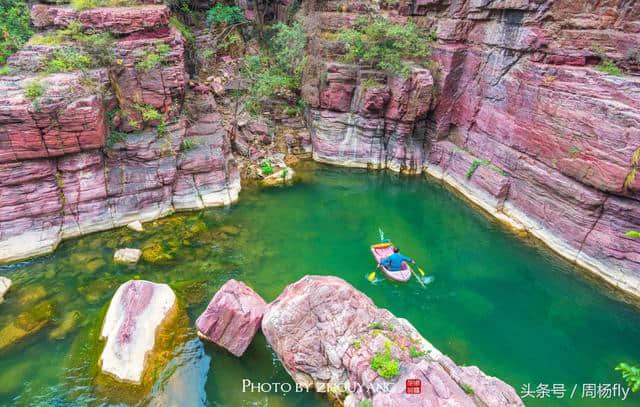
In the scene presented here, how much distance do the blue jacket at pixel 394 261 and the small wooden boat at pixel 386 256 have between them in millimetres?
106

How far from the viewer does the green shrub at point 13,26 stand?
41.6 feet

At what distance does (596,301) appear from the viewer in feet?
34.7

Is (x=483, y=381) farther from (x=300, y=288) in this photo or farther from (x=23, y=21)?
(x=23, y=21)

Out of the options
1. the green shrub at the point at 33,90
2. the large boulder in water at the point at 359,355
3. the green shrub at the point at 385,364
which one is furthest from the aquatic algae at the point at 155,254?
the green shrub at the point at 385,364

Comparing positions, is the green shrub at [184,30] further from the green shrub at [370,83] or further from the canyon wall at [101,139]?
the green shrub at [370,83]

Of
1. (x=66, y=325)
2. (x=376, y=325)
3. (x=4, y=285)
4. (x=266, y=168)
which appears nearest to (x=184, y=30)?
(x=266, y=168)

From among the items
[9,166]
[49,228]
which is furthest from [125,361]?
[9,166]

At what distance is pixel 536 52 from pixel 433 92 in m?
4.20

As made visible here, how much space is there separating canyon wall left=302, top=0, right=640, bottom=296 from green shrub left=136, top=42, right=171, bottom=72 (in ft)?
22.4

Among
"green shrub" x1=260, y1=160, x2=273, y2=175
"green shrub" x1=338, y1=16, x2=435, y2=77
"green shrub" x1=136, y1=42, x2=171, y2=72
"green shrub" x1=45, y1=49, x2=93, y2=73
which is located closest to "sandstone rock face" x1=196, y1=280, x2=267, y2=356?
"green shrub" x1=260, y1=160, x2=273, y2=175

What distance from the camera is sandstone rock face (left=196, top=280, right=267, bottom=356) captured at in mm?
8250

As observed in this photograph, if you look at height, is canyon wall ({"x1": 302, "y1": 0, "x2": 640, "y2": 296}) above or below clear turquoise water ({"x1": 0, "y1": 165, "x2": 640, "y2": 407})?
above

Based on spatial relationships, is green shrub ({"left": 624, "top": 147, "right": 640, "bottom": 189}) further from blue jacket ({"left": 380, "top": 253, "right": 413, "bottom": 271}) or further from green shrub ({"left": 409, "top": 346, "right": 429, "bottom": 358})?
green shrub ({"left": 409, "top": 346, "right": 429, "bottom": 358})

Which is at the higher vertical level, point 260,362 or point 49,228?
point 49,228
